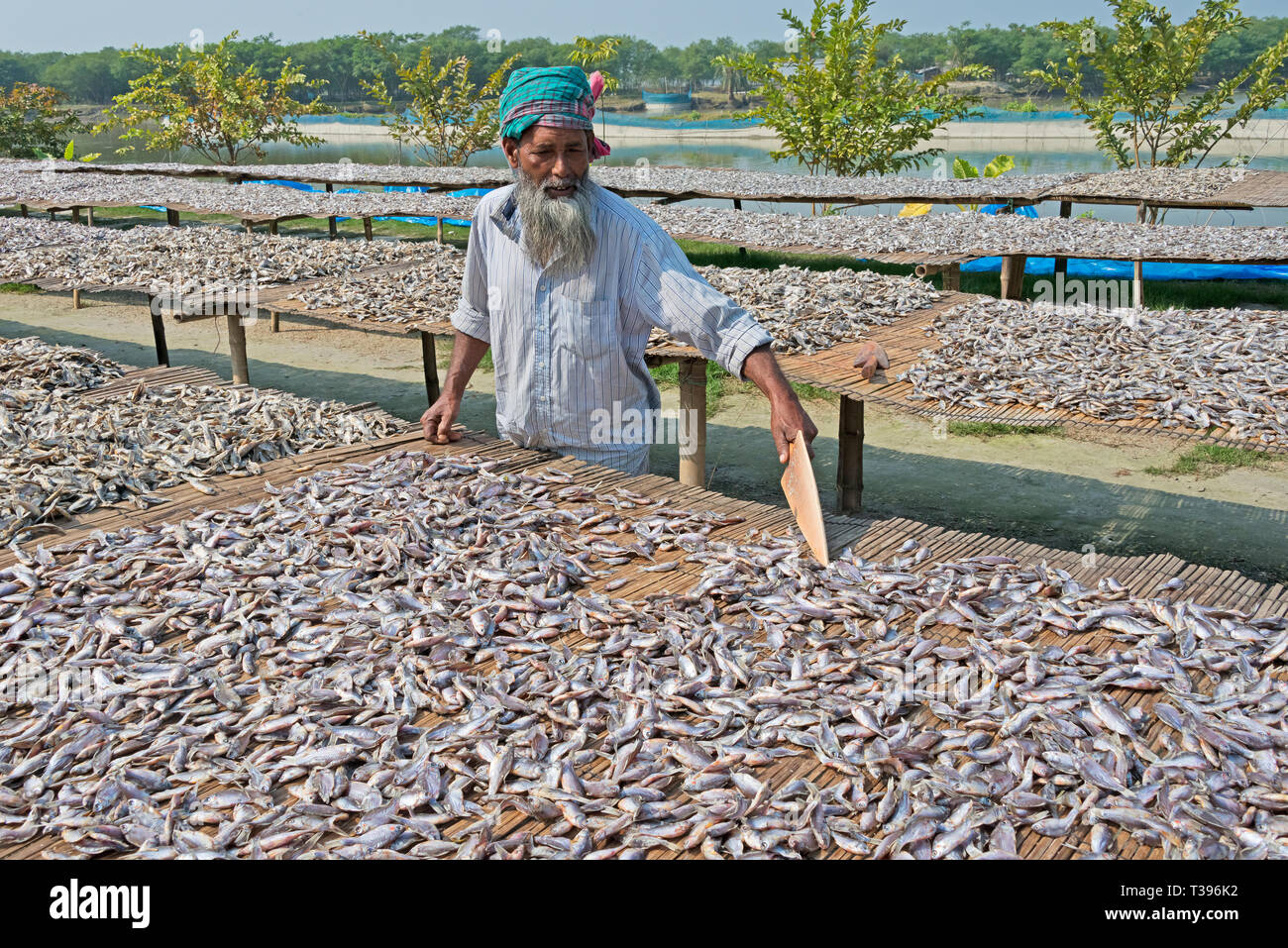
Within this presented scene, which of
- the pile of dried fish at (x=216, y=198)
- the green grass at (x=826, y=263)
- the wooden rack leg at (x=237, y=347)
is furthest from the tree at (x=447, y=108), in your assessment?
the wooden rack leg at (x=237, y=347)

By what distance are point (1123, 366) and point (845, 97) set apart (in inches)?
534

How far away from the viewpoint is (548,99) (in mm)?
2961

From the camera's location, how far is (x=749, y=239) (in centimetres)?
1027

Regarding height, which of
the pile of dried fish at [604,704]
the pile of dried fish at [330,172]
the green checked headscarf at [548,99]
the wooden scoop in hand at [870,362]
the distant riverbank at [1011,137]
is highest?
the distant riverbank at [1011,137]

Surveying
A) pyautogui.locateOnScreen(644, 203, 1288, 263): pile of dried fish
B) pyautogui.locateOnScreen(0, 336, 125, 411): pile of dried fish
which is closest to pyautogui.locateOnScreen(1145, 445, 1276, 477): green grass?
pyautogui.locateOnScreen(644, 203, 1288, 263): pile of dried fish

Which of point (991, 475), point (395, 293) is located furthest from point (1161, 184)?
point (395, 293)

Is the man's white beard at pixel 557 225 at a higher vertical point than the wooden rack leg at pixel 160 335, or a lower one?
higher

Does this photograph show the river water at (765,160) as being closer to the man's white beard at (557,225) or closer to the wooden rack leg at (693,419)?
the wooden rack leg at (693,419)

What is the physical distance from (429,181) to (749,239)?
22.7 feet

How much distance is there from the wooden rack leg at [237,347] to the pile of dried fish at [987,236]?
483 centimetres

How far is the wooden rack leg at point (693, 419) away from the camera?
18.1 ft

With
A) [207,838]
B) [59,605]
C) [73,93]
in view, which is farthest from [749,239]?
[73,93]

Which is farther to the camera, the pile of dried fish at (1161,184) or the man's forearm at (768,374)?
the pile of dried fish at (1161,184)
